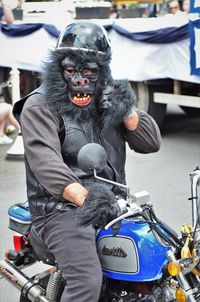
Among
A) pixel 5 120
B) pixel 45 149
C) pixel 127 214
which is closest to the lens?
pixel 127 214

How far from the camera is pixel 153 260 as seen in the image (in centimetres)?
266

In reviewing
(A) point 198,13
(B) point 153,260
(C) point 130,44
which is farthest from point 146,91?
(B) point 153,260

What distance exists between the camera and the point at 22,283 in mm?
3088

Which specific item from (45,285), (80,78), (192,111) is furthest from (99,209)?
(192,111)

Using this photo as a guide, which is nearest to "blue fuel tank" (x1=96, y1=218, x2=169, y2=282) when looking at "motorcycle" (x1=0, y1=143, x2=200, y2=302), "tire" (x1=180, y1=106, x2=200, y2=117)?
"motorcycle" (x1=0, y1=143, x2=200, y2=302)

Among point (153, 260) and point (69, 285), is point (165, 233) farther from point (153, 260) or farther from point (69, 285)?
point (69, 285)

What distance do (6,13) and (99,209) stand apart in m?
8.21

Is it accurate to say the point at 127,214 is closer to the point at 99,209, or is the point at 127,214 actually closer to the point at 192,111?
the point at 99,209

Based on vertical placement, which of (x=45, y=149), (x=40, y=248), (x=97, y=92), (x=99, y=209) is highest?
(x=97, y=92)

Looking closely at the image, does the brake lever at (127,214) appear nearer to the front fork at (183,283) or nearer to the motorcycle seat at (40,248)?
the front fork at (183,283)

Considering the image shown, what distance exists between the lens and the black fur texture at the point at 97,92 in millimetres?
2926

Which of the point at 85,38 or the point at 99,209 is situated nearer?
the point at 99,209

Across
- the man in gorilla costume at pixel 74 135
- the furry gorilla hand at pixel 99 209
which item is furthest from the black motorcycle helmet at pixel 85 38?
the furry gorilla hand at pixel 99 209

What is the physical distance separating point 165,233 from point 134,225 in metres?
0.15
